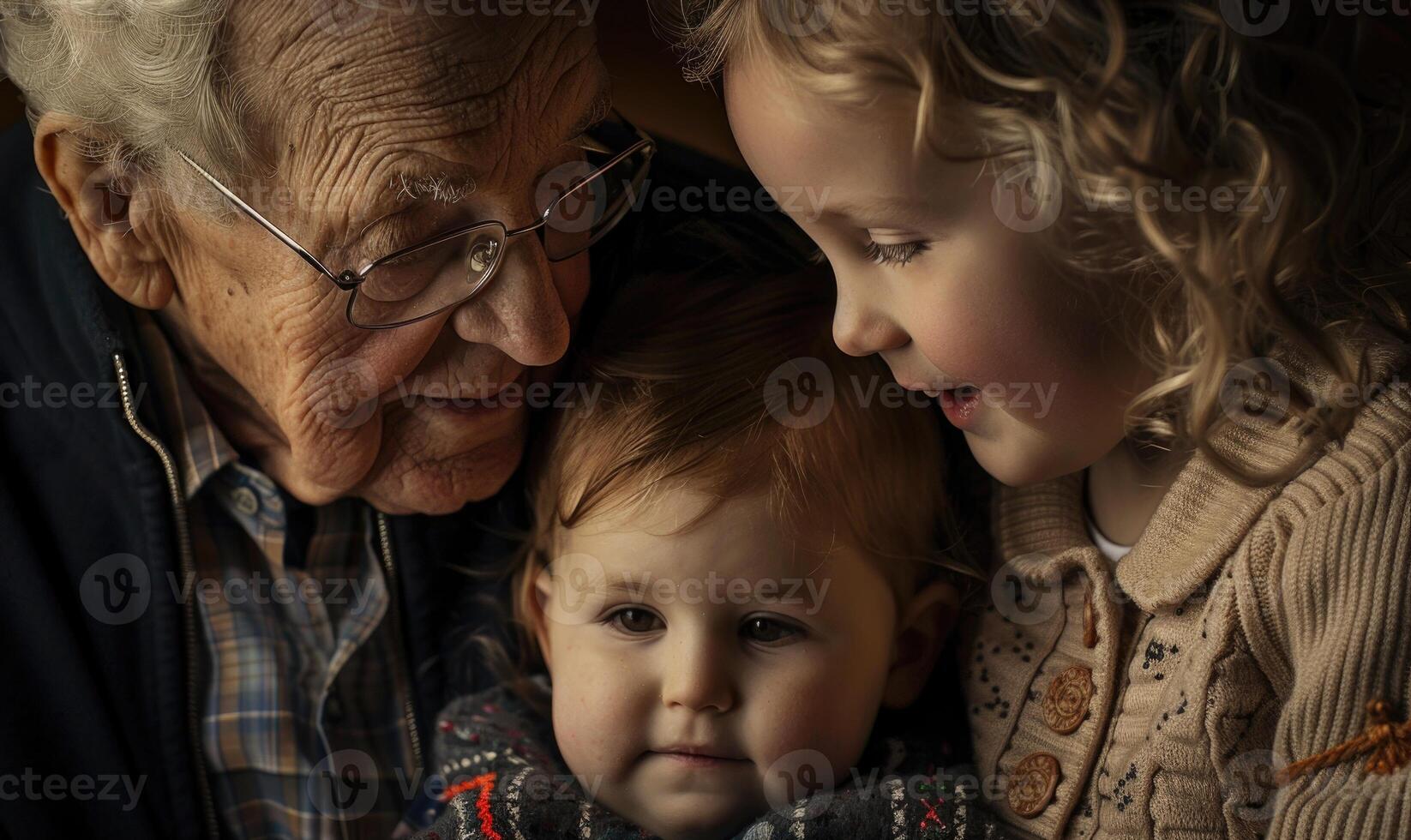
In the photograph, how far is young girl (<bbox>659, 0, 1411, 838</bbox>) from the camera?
1.17 meters

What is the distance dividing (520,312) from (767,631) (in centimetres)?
51

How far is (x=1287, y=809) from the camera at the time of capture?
125 centimetres

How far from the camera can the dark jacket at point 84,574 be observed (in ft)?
5.35


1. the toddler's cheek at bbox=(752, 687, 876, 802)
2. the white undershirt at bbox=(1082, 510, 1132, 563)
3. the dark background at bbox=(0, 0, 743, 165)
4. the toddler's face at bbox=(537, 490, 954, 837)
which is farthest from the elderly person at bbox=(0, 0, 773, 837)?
the white undershirt at bbox=(1082, 510, 1132, 563)

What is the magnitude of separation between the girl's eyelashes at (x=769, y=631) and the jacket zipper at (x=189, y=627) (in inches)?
31.1

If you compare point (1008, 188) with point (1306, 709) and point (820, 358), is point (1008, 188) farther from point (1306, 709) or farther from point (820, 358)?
point (1306, 709)

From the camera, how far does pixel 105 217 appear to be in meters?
1.54

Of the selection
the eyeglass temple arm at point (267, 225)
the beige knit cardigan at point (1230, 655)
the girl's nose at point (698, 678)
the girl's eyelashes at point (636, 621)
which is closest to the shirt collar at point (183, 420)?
the eyeglass temple arm at point (267, 225)

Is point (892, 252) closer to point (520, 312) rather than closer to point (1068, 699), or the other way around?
point (520, 312)

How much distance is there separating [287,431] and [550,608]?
432mm

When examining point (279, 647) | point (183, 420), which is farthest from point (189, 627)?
point (183, 420)

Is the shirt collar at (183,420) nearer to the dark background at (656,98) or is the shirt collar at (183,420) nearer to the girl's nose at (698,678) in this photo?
the dark background at (656,98)

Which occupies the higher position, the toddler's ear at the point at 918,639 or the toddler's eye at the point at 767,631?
the toddler's eye at the point at 767,631

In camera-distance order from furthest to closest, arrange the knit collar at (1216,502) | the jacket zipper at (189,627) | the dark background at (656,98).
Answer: the dark background at (656,98) < the jacket zipper at (189,627) < the knit collar at (1216,502)
